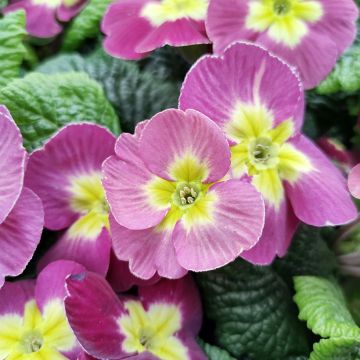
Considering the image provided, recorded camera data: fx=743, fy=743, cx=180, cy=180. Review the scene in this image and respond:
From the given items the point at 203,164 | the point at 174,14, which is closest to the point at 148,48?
the point at 174,14

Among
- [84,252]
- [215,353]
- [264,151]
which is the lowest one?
[215,353]

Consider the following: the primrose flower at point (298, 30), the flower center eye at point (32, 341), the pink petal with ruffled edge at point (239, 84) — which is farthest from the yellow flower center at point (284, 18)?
the flower center eye at point (32, 341)

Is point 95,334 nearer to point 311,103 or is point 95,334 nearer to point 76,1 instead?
point 311,103

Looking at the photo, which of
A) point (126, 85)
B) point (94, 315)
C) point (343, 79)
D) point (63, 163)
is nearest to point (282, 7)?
point (343, 79)

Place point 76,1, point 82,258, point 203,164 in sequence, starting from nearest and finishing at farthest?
point 203,164, point 82,258, point 76,1

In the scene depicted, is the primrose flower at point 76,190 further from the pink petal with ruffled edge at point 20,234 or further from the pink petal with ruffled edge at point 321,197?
the pink petal with ruffled edge at point 321,197

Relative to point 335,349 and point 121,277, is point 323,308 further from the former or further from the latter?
point 121,277
